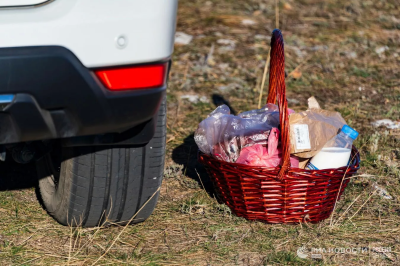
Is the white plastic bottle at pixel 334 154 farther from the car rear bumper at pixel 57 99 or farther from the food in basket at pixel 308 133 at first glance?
the car rear bumper at pixel 57 99

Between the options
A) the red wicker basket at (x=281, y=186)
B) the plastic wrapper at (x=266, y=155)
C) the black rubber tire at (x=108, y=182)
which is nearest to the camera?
the black rubber tire at (x=108, y=182)

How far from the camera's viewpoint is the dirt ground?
2129 mm

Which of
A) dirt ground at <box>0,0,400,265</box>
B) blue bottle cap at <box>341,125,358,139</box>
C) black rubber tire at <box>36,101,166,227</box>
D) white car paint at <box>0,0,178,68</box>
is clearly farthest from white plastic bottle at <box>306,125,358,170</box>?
white car paint at <box>0,0,178,68</box>

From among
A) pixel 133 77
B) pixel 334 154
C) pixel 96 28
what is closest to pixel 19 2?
pixel 96 28

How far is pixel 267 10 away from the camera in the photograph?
5820 mm

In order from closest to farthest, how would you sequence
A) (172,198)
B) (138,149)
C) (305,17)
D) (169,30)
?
(169,30) → (138,149) → (172,198) → (305,17)

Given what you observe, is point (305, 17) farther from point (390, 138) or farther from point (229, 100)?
point (390, 138)

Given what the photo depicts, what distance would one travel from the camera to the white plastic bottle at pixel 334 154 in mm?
2293

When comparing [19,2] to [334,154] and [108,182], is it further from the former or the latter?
[334,154]

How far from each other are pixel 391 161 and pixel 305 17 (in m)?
3.00

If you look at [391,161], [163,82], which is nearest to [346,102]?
[391,161]

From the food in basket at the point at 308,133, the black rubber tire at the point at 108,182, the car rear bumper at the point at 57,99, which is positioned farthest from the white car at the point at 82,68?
the food in basket at the point at 308,133

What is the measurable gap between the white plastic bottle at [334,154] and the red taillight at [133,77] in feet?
2.89

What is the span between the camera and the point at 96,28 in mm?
1578
